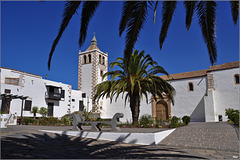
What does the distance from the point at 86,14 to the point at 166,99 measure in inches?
854

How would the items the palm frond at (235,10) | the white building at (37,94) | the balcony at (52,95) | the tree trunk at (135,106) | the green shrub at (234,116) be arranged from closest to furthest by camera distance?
the palm frond at (235,10), the green shrub at (234,116), the tree trunk at (135,106), the white building at (37,94), the balcony at (52,95)

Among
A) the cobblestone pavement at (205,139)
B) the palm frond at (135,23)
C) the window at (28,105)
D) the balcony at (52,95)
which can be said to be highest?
the palm frond at (135,23)

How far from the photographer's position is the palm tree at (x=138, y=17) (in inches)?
163

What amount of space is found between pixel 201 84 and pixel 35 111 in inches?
753

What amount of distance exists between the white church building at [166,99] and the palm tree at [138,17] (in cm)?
1474

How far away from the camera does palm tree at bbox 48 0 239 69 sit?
4130mm

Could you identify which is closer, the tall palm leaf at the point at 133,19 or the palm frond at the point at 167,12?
the tall palm leaf at the point at 133,19

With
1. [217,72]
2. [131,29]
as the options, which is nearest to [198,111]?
[217,72]

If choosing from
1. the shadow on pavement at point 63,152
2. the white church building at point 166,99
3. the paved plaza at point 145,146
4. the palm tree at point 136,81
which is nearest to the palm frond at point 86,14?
the shadow on pavement at point 63,152

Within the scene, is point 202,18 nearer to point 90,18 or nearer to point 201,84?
point 90,18

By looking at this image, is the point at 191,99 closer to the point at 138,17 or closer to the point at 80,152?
the point at 80,152

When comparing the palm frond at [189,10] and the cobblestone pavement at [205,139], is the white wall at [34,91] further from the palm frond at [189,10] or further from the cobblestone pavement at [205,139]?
the palm frond at [189,10]

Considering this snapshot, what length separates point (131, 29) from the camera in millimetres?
4258

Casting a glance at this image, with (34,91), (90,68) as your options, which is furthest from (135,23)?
(90,68)
